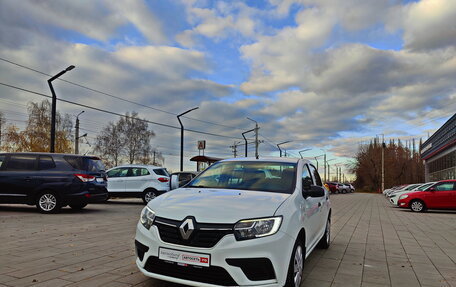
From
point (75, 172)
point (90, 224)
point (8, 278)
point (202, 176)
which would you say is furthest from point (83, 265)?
point (75, 172)

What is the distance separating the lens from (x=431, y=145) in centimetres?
5322

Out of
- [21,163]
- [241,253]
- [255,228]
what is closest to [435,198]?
[255,228]

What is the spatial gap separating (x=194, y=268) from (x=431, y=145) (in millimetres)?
58335

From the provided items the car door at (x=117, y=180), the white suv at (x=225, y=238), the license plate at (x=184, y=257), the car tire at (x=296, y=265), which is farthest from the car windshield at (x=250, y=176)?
the car door at (x=117, y=180)

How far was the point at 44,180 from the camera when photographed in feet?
35.1

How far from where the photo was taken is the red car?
16.6 meters

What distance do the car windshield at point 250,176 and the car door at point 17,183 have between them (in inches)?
305

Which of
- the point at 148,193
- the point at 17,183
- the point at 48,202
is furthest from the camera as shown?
the point at 148,193

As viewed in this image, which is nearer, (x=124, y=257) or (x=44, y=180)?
(x=124, y=257)

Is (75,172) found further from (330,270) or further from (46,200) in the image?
(330,270)

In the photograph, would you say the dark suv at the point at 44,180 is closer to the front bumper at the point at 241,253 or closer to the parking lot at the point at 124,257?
the parking lot at the point at 124,257

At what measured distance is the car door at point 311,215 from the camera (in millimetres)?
4462

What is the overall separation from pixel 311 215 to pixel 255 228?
161 cm

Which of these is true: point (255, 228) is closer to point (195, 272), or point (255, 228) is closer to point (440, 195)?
point (195, 272)
